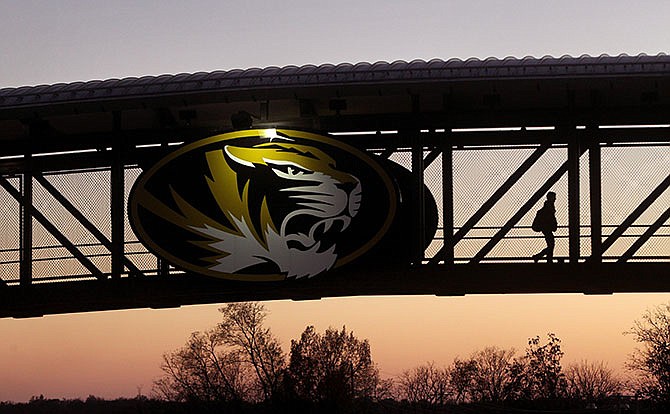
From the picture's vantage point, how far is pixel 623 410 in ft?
214

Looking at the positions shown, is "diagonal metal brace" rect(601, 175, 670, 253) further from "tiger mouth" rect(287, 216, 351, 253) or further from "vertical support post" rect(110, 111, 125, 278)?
"vertical support post" rect(110, 111, 125, 278)

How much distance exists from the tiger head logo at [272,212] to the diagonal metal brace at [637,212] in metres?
5.43

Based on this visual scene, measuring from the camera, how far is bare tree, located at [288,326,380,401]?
8119 centimetres

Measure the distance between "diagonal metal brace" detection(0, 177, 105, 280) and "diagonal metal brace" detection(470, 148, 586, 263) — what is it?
27.0ft

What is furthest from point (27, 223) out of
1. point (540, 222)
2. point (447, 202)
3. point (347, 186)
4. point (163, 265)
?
point (540, 222)

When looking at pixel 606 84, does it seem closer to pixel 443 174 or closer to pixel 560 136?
pixel 560 136

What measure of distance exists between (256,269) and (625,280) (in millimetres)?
7771

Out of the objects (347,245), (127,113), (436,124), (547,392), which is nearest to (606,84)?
(436,124)

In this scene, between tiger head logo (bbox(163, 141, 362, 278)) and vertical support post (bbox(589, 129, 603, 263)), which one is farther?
vertical support post (bbox(589, 129, 603, 263))

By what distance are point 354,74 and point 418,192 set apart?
299cm

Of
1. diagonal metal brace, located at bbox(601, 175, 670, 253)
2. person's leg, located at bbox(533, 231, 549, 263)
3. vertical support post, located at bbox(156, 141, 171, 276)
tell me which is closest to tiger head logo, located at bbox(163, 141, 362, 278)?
vertical support post, located at bbox(156, 141, 171, 276)

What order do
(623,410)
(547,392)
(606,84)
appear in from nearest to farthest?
(606,84)
(623,410)
(547,392)

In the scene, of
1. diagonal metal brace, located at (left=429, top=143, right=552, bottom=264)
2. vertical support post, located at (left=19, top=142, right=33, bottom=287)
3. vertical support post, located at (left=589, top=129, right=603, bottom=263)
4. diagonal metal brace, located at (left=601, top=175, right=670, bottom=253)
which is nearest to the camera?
diagonal metal brace, located at (left=429, top=143, right=552, bottom=264)

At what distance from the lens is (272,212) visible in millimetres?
30547
